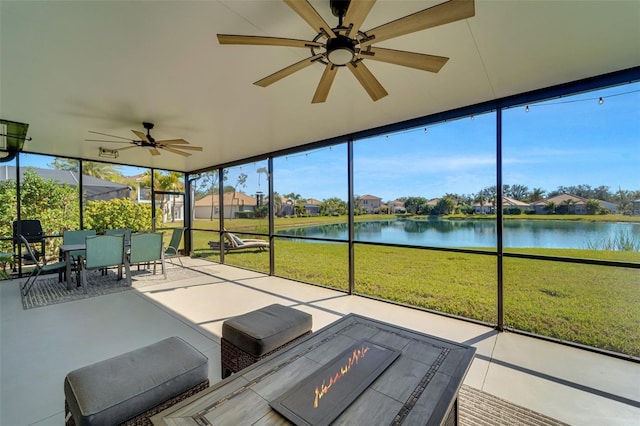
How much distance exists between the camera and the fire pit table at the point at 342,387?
1054 mm

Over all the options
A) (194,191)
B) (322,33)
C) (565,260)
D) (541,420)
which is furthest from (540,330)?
(194,191)

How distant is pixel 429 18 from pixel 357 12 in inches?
14.9

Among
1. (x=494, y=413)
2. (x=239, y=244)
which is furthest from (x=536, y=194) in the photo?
(x=239, y=244)

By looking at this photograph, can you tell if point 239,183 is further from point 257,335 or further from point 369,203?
point 257,335

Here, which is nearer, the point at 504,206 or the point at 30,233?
the point at 504,206

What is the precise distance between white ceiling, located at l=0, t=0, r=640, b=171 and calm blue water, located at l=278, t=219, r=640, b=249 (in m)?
1.86

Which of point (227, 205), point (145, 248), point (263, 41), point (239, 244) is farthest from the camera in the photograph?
point (239, 244)

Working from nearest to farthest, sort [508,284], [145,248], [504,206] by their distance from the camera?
1. [504,206]
2. [145,248]
3. [508,284]

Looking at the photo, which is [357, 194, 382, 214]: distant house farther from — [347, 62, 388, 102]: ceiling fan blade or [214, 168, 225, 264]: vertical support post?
[347, 62, 388, 102]: ceiling fan blade

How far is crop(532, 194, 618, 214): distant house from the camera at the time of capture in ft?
11.8

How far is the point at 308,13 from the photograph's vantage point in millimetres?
1346

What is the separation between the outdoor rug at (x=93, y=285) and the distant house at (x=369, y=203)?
4.25 m

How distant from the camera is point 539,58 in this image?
2148 mm

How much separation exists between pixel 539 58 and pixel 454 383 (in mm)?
2553
